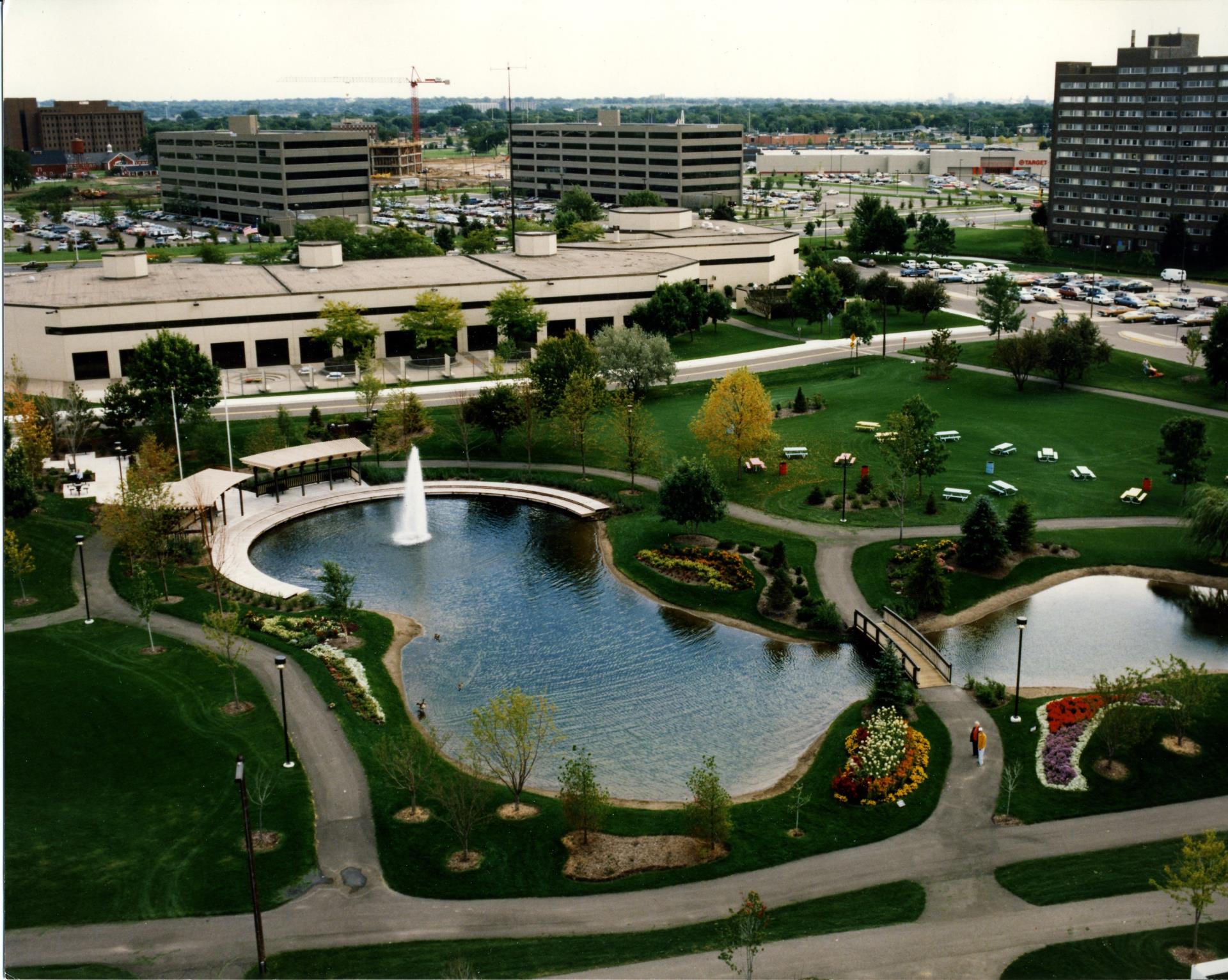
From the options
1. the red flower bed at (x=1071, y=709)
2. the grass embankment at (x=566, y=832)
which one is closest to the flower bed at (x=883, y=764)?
the grass embankment at (x=566, y=832)

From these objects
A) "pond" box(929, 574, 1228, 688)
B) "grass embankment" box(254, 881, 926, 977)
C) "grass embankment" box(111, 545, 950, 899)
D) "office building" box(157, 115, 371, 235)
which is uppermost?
"office building" box(157, 115, 371, 235)

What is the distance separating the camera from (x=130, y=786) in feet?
99.5

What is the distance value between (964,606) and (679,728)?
13515 millimetres

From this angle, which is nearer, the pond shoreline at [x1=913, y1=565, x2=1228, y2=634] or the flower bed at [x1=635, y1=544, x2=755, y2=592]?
the pond shoreline at [x1=913, y1=565, x2=1228, y2=634]

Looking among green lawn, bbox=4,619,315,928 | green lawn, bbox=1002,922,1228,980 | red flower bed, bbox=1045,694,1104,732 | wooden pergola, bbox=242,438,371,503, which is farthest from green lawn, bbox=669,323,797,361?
green lawn, bbox=1002,922,1228,980

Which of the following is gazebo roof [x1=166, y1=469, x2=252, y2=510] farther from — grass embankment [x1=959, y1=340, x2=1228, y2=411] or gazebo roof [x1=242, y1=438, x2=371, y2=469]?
grass embankment [x1=959, y1=340, x2=1228, y2=411]

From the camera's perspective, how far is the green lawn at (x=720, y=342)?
7938 cm

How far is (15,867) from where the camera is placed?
26875mm

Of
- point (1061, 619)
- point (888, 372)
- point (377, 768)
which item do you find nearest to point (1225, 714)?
point (1061, 619)

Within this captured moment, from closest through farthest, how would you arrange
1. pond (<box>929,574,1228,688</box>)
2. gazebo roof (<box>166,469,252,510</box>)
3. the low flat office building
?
pond (<box>929,574,1228,688</box>) < gazebo roof (<box>166,469,252,510</box>) < the low flat office building

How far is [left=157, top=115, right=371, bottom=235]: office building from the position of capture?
5640 inches

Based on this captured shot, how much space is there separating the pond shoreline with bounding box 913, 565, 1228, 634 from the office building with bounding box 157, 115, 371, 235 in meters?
113

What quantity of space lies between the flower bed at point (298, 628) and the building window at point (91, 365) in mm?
36485

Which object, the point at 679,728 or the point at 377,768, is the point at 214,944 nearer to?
the point at 377,768
